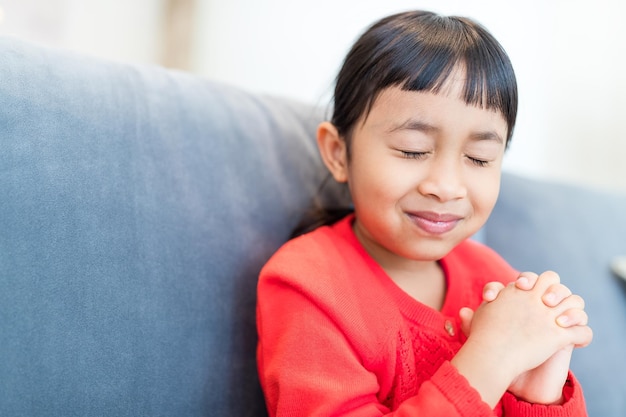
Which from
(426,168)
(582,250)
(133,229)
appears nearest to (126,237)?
(133,229)

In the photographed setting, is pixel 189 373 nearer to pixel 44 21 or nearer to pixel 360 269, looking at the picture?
pixel 360 269

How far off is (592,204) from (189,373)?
1059 mm

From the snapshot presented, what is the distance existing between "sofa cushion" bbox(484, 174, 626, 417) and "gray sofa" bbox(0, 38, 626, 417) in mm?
471

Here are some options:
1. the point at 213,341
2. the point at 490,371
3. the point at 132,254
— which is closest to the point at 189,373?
the point at 213,341

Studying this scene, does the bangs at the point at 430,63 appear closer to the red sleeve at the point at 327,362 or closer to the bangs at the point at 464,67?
the bangs at the point at 464,67

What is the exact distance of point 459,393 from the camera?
2.20 feet

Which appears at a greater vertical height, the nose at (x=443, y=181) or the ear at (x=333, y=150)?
the nose at (x=443, y=181)

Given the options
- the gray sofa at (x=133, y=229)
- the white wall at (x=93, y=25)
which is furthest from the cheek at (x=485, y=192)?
the white wall at (x=93, y=25)

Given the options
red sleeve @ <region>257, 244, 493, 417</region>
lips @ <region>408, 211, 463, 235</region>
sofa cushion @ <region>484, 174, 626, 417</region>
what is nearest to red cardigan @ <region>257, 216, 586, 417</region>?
red sleeve @ <region>257, 244, 493, 417</region>

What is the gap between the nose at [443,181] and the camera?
30.8 inches

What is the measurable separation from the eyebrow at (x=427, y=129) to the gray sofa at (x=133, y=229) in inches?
11.6

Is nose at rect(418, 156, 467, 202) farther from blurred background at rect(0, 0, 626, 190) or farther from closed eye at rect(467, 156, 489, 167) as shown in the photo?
blurred background at rect(0, 0, 626, 190)

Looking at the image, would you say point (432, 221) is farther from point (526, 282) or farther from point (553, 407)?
point (553, 407)

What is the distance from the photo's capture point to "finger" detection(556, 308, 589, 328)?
76 centimetres
